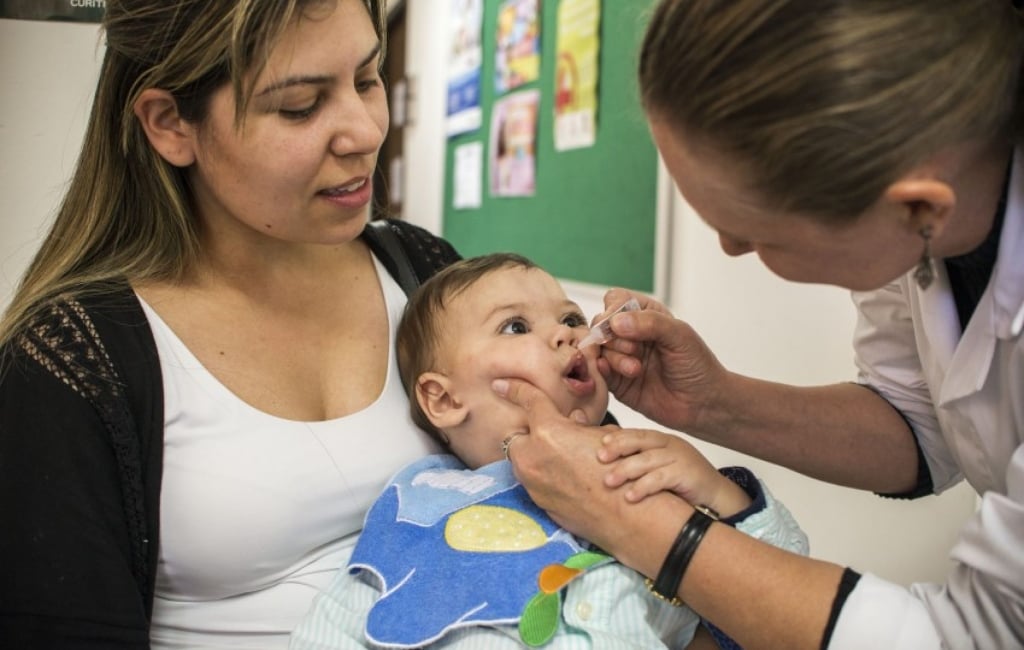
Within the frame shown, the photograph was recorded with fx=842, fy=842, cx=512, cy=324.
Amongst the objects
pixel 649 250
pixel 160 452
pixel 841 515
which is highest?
pixel 649 250

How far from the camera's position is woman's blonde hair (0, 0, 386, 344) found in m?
1.10

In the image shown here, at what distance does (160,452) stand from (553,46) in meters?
2.12

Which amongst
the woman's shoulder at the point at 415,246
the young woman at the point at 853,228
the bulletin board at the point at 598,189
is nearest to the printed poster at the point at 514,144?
the bulletin board at the point at 598,189

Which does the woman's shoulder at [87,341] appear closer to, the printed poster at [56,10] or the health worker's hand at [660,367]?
the printed poster at [56,10]

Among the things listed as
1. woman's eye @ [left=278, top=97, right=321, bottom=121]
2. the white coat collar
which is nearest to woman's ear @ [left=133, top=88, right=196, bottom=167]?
woman's eye @ [left=278, top=97, right=321, bottom=121]

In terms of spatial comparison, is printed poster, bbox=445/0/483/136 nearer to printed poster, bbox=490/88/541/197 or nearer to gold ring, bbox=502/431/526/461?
printed poster, bbox=490/88/541/197

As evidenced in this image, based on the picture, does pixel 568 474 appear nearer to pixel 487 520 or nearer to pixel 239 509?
pixel 487 520

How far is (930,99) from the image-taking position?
79 cm

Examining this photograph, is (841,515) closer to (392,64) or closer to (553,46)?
(553,46)

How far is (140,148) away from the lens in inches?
49.1

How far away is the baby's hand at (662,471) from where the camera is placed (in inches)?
42.1

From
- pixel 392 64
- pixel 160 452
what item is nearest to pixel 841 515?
pixel 160 452

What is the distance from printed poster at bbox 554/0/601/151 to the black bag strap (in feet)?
3.96

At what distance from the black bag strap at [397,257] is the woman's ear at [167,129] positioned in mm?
367
